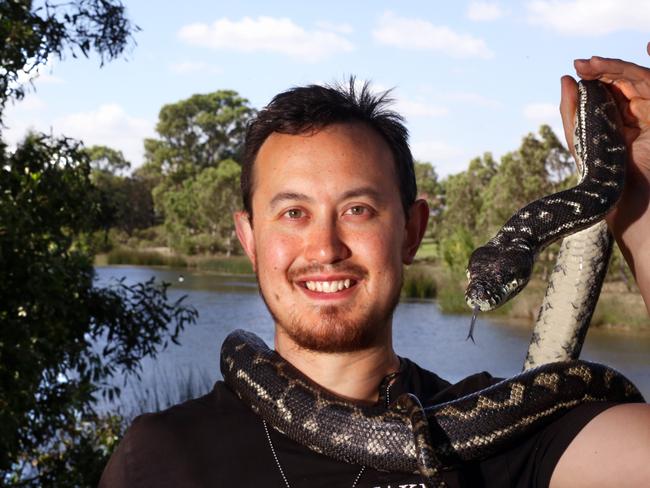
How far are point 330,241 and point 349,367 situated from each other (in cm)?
38

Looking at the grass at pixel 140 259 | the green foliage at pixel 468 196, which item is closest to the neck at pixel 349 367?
the green foliage at pixel 468 196

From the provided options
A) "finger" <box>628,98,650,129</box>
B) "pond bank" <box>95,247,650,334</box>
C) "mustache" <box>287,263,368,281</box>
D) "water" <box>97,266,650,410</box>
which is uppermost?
"finger" <box>628,98,650,129</box>

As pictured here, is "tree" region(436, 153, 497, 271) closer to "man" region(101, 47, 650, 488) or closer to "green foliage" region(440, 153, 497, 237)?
"green foliage" region(440, 153, 497, 237)

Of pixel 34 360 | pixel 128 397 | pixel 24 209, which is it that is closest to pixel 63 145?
pixel 24 209

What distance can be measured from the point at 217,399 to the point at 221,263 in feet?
108

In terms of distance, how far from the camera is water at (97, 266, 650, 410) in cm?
1488

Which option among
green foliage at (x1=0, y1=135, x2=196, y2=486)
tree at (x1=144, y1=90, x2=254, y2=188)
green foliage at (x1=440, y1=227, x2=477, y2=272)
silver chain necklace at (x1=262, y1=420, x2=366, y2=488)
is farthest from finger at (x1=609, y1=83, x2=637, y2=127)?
tree at (x1=144, y1=90, x2=254, y2=188)

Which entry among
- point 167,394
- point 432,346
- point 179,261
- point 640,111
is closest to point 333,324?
point 640,111

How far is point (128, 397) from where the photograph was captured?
13.1 metres

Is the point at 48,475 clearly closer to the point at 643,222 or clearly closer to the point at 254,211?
the point at 254,211

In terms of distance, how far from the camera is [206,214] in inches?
1638

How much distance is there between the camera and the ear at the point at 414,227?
8.51 ft

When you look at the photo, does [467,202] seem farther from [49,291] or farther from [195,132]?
[195,132]

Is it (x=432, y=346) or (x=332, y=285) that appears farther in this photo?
(x=432, y=346)
